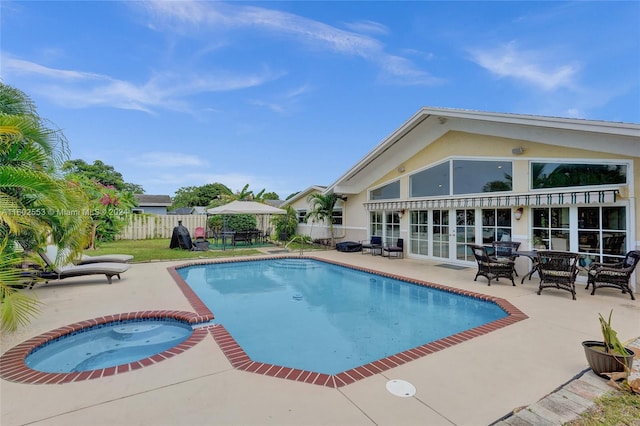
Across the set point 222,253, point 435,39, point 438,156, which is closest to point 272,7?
point 435,39

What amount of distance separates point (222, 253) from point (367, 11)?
14.2 metres

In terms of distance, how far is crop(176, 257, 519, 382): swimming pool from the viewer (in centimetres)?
551

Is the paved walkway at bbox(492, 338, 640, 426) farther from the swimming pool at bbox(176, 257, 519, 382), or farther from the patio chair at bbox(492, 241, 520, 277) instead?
the patio chair at bbox(492, 241, 520, 277)

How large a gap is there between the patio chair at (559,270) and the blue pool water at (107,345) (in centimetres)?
908

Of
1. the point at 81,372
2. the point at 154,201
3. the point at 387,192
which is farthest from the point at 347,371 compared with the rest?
the point at 154,201

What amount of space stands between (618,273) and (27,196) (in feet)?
46.7

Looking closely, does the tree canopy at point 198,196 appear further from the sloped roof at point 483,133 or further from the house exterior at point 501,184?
the house exterior at point 501,184

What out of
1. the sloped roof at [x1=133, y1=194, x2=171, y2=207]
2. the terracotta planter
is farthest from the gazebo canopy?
the sloped roof at [x1=133, y1=194, x2=171, y2=207]

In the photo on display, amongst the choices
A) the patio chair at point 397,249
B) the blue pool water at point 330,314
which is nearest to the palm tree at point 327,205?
the patio chair at point 397,249

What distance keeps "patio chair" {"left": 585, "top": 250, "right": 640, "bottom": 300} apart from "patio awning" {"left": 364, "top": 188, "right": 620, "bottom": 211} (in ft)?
5.42

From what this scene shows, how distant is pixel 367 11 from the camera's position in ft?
47.3

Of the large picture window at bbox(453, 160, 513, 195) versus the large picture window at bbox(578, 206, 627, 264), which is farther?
the large picture window at bbox(453, 160, 513, 195)

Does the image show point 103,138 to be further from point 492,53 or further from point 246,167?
point 492,53

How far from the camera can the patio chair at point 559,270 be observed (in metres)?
7.92
